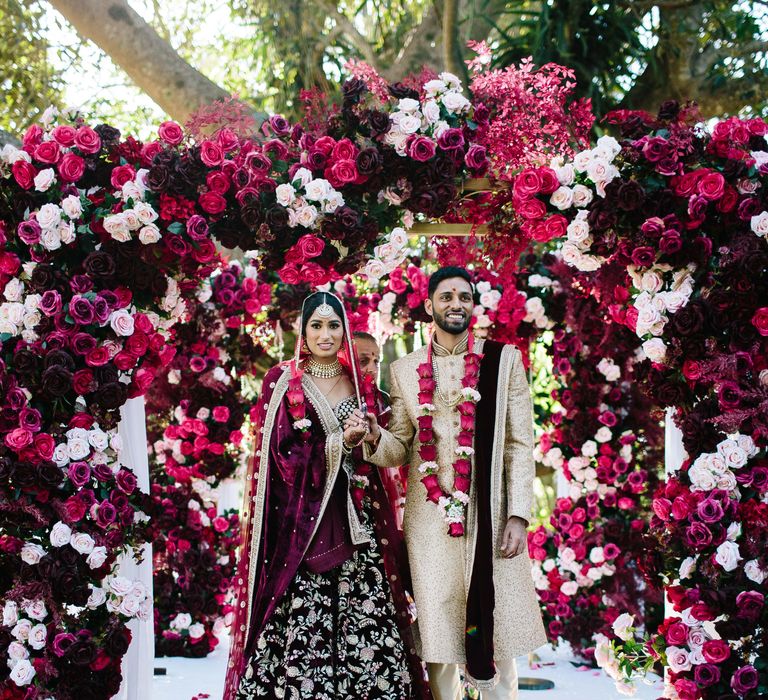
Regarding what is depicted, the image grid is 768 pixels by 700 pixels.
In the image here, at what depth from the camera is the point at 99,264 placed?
4.59 metres

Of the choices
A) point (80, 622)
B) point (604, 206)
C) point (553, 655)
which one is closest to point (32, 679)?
point (80, 622)

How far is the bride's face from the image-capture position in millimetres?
4719

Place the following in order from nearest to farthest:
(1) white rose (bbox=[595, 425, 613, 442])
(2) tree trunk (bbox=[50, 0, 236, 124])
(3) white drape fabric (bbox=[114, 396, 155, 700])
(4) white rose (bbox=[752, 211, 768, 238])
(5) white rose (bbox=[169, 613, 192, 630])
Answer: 1. (4) white rose (bbox=[752, 211, 768, 238])
2. (3) white drape fabric (bbox=[114, 396, 155, 700])
3. (1) white rose (bbox=[595, 425, 613, 442])
4. (5) white rose (bbox=[169, 613, 192, 630])
5. (2) tree trunk (bbox=[50, 0, 236, 124])

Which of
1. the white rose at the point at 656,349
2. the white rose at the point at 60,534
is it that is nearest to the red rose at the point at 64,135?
the white rose at the point at 60,534

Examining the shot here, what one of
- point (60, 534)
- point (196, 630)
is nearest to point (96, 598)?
point (60, 534)

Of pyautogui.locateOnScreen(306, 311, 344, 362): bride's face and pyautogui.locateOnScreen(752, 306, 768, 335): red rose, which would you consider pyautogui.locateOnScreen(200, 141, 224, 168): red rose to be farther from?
pyautogui.locateOnScreen(752, 306, 768, 335): red rose

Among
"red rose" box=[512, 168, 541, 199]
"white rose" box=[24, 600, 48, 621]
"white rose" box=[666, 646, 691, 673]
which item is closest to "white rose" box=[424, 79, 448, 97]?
"red rose" box=[512, 168, 541, 199]

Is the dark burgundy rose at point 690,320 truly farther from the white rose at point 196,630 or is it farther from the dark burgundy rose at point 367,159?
the white rose at point 196,630

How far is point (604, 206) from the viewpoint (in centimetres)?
454

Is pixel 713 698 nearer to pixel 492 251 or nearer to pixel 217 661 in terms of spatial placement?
pixel 492 251

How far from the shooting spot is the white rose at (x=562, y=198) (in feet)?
15.0

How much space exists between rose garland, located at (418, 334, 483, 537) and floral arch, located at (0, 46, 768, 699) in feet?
2.15

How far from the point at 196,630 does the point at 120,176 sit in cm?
390

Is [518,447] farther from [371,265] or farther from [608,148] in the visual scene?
[608,148]
